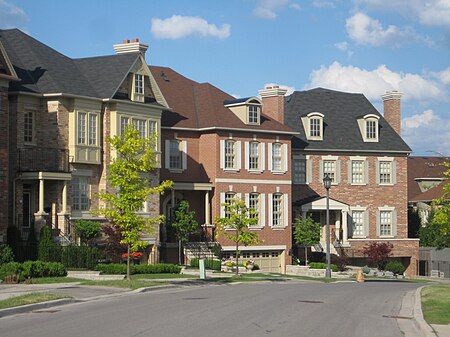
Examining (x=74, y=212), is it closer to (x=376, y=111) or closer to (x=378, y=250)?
(x=378, y=250)

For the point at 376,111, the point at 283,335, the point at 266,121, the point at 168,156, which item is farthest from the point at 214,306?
→ the point at 376,111

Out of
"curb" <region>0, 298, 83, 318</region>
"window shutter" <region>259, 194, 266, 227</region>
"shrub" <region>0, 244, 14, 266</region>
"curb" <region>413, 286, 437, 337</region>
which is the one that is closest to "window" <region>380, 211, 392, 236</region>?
"window shutter" <region>259, 194, 266, 227</region>

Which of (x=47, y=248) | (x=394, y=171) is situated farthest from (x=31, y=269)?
(x=394, y=171)

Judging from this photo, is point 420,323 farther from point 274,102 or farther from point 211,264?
point 274,102

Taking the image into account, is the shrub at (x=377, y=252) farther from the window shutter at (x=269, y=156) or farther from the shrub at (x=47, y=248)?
the shrub at (x=47, y=248)

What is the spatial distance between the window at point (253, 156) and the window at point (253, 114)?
1439 mm

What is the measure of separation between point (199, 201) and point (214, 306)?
30563 millimetres

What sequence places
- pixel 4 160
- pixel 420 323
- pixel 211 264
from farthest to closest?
pixel 211 264 → pixel 4 160 → pixel 420 323

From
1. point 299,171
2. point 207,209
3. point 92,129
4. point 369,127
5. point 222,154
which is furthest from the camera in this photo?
point 369,127

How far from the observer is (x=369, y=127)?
64.1m

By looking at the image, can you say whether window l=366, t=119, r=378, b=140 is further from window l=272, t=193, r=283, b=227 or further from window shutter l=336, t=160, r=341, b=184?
window l=272, t=193, r=283, b=227

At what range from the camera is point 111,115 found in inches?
1788

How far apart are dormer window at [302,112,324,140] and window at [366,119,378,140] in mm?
3998

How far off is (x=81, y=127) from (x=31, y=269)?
35.7ft
